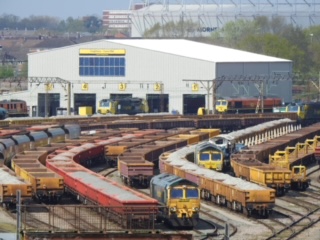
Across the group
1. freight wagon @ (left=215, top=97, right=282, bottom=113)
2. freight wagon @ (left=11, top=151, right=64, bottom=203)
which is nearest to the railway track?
freight wagon @ (left=215, top=97, right=282, bottom=113)

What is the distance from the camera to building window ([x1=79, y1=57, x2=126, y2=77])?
3784 inches

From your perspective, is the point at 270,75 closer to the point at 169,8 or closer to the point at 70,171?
the point at 70,171

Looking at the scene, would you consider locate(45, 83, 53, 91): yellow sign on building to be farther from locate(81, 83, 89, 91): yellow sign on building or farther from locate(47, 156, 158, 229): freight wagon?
locate(47, 156, 158, 229): freight wagon

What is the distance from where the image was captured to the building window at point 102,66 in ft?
315

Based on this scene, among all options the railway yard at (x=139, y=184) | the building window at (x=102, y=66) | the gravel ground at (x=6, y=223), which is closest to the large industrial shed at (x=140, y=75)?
the building window at (x=102, y=66)

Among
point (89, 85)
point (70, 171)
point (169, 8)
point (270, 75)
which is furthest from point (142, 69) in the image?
point (169, 8)

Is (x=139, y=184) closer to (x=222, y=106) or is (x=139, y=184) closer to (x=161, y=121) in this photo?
(x=161, y=121)

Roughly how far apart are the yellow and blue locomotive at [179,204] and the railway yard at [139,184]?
89 millimetres

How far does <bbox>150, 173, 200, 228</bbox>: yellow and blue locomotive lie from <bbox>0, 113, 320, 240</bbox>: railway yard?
0.09 m

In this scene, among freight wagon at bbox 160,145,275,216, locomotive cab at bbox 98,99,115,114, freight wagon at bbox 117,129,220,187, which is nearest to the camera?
freight wagon at bbox 160,145,275,216

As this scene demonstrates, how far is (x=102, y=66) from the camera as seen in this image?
96625 millimetres

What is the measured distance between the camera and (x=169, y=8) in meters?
179

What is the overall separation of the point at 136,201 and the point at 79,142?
981 inches

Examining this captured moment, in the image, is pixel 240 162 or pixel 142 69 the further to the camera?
pixel 142 69
